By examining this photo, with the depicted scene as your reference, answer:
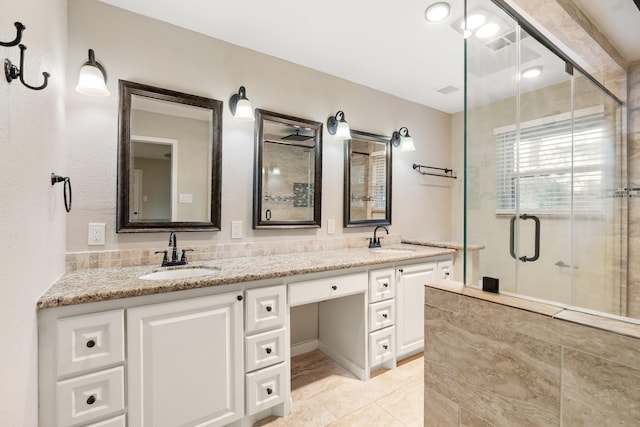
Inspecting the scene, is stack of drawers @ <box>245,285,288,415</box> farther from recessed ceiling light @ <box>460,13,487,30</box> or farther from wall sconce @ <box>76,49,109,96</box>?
recessed ceiling light @ <box>460,13,487,30</box>

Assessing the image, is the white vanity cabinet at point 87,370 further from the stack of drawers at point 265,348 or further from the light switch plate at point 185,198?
the light switch plate at point 185,198

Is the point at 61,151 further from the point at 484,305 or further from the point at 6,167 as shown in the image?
the point at 484,305

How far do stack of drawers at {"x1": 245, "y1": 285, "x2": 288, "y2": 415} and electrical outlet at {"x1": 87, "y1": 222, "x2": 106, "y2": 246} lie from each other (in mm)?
928

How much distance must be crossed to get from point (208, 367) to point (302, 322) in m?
1.11

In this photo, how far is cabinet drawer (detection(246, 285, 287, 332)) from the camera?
1518 millimetres

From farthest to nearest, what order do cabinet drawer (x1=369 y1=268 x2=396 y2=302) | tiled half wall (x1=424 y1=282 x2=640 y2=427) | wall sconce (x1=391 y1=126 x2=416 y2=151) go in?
wall sconce (x1=391 y1=126 x2=416 y2=151), cabinet drawer (x1=369 y1=268 x2=396 y2=302), tiled half wall (x1=424 y1=282 x2=640 y2=427)

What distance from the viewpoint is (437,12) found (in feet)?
5.59

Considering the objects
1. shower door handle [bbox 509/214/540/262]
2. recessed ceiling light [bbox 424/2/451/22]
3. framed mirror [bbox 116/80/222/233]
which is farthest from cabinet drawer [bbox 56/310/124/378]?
recessed ceiling light [bbox 424/2/451/22]

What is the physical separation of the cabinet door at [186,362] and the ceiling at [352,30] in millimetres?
1696

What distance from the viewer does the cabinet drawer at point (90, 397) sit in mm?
1108

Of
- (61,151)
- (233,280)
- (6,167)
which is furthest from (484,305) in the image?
(61,151)

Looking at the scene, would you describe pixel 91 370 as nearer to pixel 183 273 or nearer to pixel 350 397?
pixel 183 273

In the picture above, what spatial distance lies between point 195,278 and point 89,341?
17.8 inches

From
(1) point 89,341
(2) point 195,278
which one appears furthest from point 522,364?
(1) point 89,341
